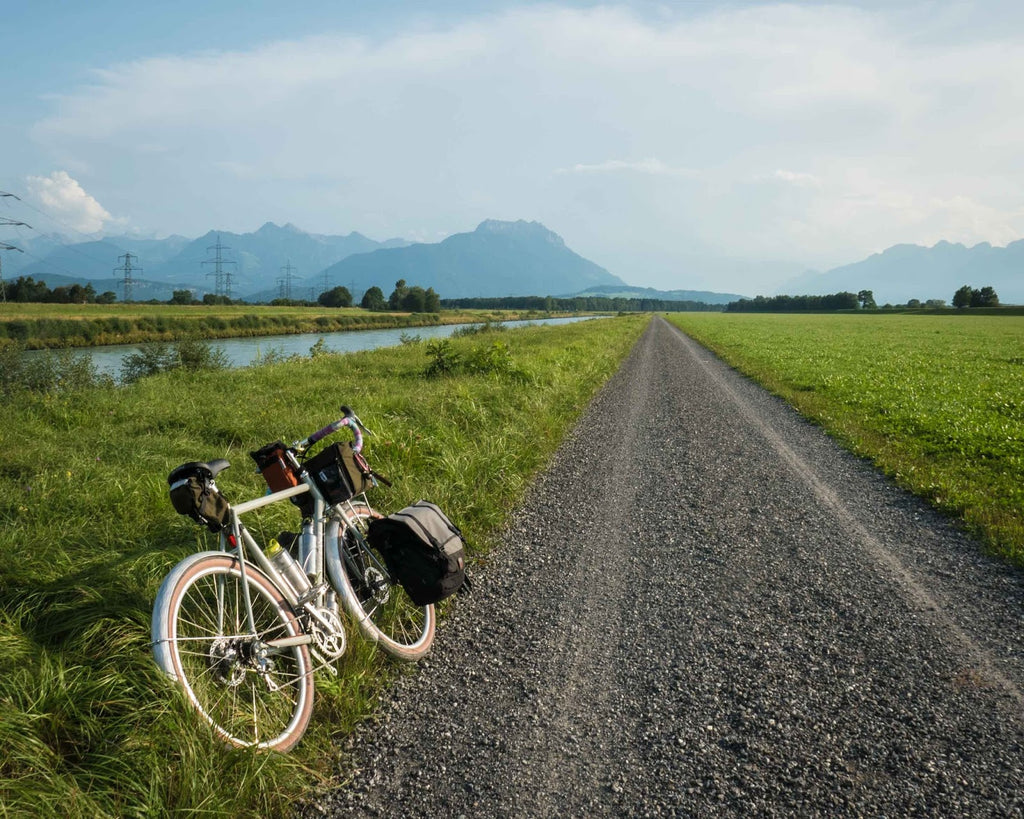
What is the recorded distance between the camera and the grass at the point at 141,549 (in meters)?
2.48

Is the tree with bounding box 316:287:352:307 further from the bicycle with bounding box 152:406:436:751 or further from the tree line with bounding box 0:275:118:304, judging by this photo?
the bicycle with bounding box 152:406:436:751

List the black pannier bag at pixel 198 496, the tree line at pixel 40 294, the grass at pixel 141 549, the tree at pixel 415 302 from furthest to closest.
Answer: the tree at pixel 415 302, the tree line at pixel 40 294, the black pannier bag at pixel 198 496, the grass at pixel 141 549

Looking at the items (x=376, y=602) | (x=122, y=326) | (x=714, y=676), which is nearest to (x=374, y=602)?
(x=376, y=602)

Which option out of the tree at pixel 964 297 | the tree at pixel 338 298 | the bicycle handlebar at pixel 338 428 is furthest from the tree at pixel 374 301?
the tree at pixel 964 297

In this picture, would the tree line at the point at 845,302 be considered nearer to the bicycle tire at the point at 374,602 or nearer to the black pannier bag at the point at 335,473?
the bicycle tire at the point at 374,602

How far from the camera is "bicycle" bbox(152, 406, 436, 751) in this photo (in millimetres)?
2674

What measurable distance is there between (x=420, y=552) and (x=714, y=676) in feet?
6.56

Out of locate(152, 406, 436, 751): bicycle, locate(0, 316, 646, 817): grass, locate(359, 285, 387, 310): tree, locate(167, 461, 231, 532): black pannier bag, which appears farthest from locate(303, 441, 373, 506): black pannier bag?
locate(359, 285, 387, 310): tree

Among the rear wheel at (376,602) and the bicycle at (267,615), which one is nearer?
the bicycle at (267,615)

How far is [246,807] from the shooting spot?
2.53 metres

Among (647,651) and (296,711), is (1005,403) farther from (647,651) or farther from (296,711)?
(296,711)

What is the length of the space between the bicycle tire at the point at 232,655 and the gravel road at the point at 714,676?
42 cm

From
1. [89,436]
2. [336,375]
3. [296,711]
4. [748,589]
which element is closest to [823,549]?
[748,589]

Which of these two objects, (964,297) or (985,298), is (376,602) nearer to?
(985,298)
